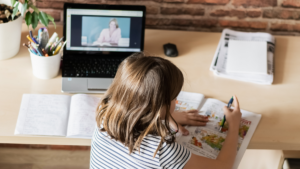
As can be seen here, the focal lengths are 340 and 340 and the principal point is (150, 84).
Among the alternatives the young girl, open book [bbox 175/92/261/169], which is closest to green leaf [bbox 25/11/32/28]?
the young girl

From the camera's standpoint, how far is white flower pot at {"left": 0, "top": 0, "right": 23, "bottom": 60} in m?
1.28

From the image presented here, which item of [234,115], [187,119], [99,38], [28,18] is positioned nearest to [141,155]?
[187,119]

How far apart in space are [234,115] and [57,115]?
0.59m

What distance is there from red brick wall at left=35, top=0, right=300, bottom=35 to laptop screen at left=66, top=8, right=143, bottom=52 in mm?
268

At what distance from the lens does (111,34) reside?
1.37 meters

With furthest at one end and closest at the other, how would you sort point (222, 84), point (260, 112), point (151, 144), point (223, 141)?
point (222, 84)
point (260, 112)
point (223, 141)
point (151, 144)

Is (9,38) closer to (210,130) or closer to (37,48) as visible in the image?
(37,48)

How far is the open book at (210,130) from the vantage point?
1.07 m

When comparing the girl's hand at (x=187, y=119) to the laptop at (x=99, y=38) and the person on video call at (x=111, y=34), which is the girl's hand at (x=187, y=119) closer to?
the laptop at (x=99, y=38)

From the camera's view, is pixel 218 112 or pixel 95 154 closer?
pixel 95 154

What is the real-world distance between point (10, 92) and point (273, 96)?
37.9 inches

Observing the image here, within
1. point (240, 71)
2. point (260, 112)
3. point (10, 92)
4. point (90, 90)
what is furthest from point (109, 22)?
Answer: point (260, 112)

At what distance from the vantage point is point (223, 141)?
1103 mm

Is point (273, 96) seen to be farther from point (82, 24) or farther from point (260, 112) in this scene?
point (82, 24)
